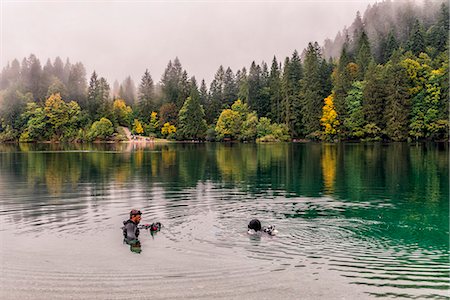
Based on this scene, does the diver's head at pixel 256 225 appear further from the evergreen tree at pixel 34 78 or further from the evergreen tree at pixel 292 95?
the evergreen tree at pixel 34 78

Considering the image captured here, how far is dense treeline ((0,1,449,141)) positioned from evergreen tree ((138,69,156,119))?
0.47m

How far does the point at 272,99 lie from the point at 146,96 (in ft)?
176

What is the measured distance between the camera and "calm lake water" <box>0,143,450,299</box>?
11398 mm

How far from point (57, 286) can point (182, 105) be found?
153549 mm

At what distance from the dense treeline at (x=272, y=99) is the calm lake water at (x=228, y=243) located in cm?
8369

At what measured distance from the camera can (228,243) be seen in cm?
1555

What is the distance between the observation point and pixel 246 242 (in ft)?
51.1

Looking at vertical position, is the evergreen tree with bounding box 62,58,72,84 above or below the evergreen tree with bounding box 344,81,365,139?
above

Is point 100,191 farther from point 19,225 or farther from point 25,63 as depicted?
point 25,63

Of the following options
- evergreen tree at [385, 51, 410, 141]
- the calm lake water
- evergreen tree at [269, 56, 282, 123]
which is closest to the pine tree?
evergreen tree at [269, 56, 282, 123]

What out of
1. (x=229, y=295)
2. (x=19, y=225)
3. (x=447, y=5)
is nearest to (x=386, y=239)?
(x=229, y=295)

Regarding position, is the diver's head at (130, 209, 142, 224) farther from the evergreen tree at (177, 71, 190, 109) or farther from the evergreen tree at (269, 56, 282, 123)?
the evergreen tree at (177, 71, 190, 109)

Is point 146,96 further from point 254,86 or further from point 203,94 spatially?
point 254,86

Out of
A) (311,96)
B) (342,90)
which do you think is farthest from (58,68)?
(342,90)
